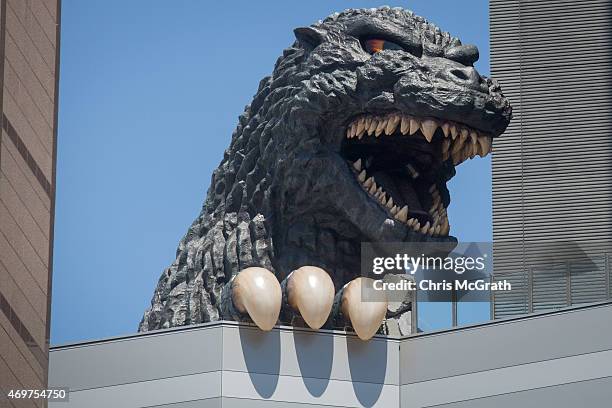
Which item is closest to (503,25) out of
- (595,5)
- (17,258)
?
(595,5)

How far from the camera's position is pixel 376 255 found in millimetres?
19938

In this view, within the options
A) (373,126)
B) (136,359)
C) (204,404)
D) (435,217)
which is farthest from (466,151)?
(136,359)

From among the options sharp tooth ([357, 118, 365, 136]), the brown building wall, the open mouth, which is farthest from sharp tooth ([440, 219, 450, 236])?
the brown building wall

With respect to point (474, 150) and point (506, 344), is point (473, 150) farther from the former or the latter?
point (506, 344)

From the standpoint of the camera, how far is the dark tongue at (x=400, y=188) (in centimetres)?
2002

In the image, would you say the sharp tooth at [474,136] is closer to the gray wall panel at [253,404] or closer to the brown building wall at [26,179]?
the gray wall panel at [253,404]

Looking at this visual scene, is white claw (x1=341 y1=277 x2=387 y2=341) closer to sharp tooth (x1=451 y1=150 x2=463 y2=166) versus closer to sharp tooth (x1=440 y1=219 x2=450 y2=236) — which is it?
sharp tooth (x1=440 y1=219 x2=450 y2=236)

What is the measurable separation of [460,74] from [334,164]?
1422mm

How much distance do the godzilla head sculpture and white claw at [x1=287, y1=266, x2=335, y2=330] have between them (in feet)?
0.06

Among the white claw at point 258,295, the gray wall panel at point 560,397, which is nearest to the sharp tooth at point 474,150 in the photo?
the white claw at point 258,295

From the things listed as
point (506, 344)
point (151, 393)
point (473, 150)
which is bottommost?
point (151, 393)

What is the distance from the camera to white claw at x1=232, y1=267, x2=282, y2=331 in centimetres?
1931

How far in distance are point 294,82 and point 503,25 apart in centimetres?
1544

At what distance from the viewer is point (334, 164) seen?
19.7 m
